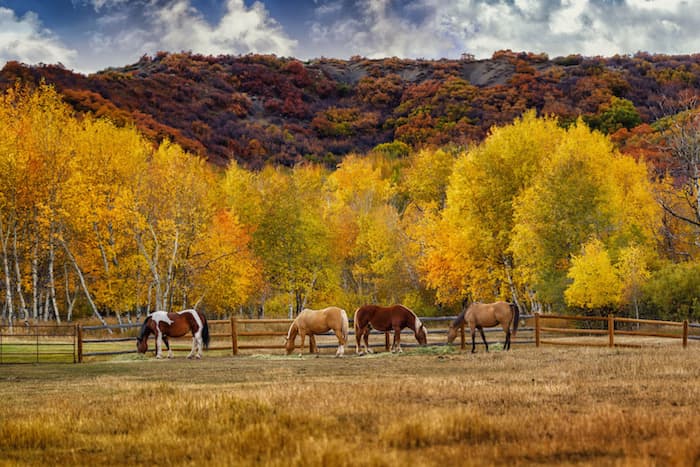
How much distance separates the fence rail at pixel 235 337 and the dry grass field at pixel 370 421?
10.6m

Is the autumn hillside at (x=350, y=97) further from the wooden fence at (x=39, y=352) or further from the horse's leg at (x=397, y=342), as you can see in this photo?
the horse's leg at (x=397, y=342)

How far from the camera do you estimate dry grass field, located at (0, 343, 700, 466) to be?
21.5 ft

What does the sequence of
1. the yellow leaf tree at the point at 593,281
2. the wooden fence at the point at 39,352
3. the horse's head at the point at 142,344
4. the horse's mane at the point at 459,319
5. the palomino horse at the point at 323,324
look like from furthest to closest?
the yellow leaf tree at the point at 593,281, the horse's mane at the point at 459,319, the horse's head at the point at 142,344, the palomino horse at the point at 323,324, the wooden fence at the point at 39,352

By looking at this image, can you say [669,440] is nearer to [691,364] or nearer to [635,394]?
[635,394]

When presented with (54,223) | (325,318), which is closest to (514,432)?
(325,318)

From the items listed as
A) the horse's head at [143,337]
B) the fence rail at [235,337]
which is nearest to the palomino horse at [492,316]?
the fence rail at [235,337]

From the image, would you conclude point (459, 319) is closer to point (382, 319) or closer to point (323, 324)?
point (382, 319)

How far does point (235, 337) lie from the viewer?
82.4ft

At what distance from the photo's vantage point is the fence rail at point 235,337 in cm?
2425

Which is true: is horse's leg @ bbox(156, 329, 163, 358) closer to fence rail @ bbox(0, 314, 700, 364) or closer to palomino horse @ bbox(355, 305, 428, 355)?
fence rail @ bbox(0, 314, 700, 364)

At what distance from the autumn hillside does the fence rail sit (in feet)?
154

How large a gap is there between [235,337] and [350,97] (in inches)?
5529

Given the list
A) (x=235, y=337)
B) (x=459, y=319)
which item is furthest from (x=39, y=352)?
(x=459, y=319)

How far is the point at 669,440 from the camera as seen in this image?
6.69m
